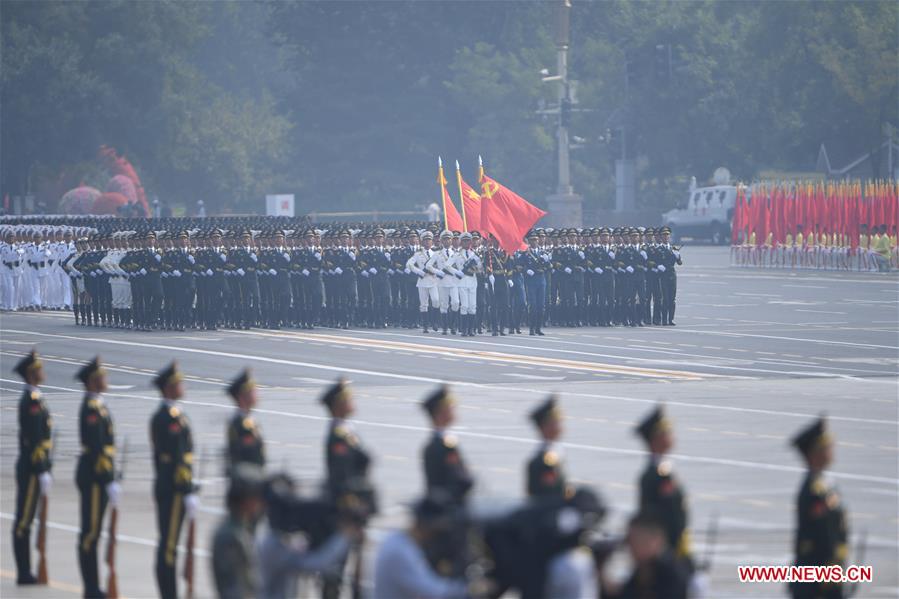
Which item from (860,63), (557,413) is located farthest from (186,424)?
(860,63)

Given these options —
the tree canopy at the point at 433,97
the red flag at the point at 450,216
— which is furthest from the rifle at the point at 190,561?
the tree canopy at the point at 433,97

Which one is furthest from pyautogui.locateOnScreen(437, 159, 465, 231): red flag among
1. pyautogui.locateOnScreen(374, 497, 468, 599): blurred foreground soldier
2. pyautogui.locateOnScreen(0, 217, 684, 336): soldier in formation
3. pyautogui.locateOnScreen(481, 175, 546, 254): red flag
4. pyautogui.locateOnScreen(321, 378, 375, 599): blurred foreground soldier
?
pyautogui.locateOnScreen(374, 497, 468, 599): blurred foreground soldier

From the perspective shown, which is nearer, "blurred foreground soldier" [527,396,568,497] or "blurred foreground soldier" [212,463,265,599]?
"blurred foreground soldier" [212,463,265,599]

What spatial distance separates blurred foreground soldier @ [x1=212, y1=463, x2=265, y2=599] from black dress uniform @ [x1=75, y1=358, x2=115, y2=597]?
4.31 meters

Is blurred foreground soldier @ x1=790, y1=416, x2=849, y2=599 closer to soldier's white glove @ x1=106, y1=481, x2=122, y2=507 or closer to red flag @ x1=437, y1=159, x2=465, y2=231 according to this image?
soldier's white glove @ x1=106, y1=481, x2=122, y2=507

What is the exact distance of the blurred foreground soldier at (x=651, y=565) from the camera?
25.9 ft

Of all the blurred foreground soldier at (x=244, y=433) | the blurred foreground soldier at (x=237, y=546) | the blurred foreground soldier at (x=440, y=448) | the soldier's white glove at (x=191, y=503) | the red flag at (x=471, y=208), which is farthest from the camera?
the red flag at (x=471, y=208)

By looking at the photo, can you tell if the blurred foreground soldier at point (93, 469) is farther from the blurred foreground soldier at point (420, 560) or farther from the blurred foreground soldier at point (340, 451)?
the blurred foreground soldier at point (420, 560)

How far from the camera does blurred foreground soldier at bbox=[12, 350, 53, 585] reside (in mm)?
13703

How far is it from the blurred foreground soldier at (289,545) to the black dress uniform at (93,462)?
13.4ft

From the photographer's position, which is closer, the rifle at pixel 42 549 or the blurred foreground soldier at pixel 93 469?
the blurred foreground soldier at pixel 93 469

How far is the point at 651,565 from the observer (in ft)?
25.9

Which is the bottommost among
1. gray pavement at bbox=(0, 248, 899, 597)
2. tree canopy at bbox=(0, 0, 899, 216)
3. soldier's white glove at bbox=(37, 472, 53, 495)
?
gray pavement at bbox=(0, 248, 899, 597)

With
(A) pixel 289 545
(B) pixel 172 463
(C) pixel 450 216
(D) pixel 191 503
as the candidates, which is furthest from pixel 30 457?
(C) pixel 450 216
